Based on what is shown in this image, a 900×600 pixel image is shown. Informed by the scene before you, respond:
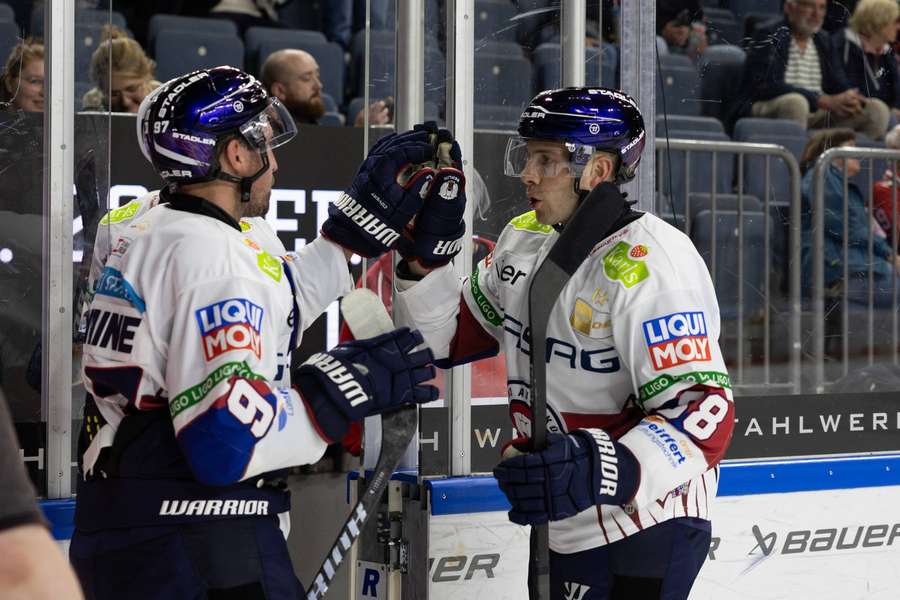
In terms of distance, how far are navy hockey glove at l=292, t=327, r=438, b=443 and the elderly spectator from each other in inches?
65.7

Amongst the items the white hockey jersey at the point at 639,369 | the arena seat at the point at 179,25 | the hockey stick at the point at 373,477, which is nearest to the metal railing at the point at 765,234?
the white hockey jersey at the point at 639,369

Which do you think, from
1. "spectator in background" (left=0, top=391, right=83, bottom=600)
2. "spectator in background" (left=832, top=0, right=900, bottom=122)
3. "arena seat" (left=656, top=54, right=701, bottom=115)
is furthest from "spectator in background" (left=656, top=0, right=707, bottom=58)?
"spectator in background" (left=0, top=391, right=83, bottom=600)

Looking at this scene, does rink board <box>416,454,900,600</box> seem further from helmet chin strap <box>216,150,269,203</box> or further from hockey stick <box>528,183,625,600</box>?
helmet chin strap <box>216,150,269,203</box>

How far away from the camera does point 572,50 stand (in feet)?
9.58

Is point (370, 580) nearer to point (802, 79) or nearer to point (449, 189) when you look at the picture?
point (449, 189)

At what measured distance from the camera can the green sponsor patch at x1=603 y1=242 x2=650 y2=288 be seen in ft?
7.09

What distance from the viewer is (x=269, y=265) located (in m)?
2.06

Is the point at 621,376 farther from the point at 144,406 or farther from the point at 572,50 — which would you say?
the point at 572,50

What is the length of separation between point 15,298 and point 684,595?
59.1 inches

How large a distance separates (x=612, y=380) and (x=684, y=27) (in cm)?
150

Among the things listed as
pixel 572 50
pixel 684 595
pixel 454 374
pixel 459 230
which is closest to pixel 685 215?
pixel 572 50

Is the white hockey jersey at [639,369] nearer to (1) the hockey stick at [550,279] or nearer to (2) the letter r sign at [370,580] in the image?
(1) the hockey stick at [550,279]

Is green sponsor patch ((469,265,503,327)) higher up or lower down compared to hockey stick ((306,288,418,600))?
higher up

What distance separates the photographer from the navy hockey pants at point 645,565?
84.2 inches
